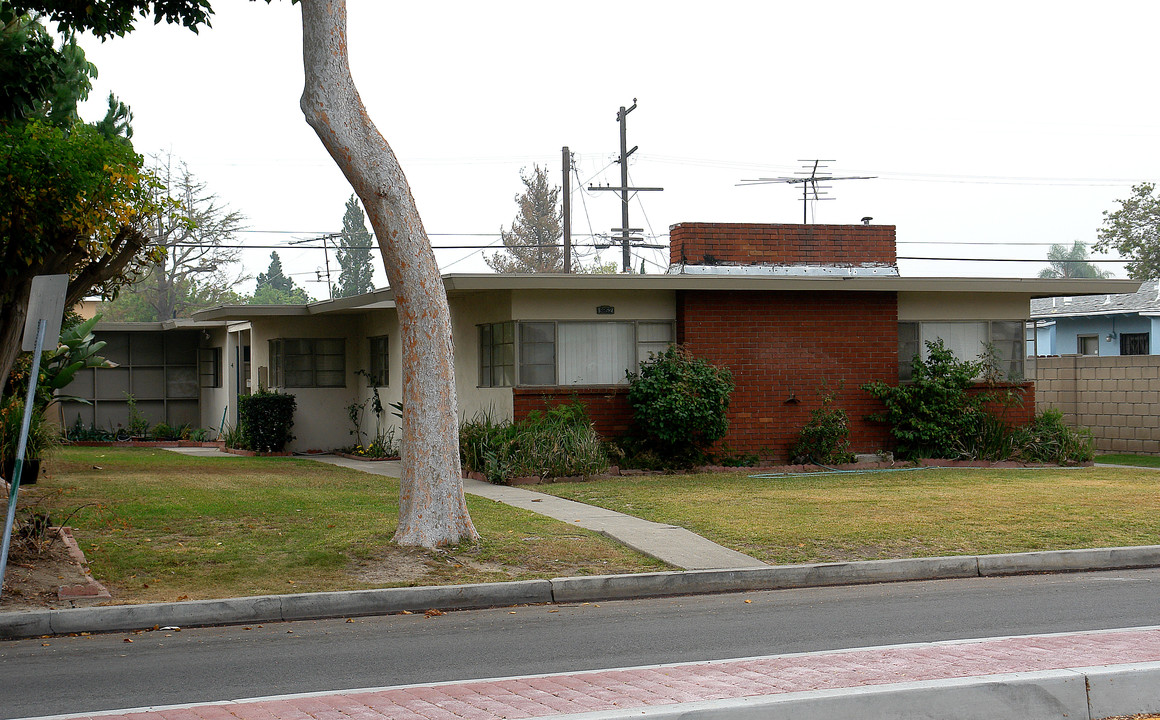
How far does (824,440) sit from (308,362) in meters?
11.9

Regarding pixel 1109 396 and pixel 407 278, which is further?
pixel 1109 396

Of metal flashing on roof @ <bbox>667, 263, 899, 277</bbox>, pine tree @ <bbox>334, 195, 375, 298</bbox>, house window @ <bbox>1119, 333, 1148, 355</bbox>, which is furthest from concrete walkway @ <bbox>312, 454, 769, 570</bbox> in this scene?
pine tree @ <bbox>334, 195, 375, 298</bbox>

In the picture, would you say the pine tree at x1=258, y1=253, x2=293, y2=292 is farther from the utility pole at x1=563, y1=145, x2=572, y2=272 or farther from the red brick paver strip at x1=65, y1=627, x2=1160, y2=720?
the red brick paver strip at x1=65, y1=627, x2=1160, y2=720

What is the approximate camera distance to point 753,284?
19.9m

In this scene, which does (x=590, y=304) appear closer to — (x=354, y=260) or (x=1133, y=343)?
(x=1133, y=343)

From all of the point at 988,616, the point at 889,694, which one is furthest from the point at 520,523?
the point at 889,694

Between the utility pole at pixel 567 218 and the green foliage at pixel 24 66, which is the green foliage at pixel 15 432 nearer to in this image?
the green foliage at pixel 24 66

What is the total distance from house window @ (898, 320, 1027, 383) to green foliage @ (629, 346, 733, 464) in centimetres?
413

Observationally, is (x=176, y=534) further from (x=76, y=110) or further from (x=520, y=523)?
(x=76, y=110)

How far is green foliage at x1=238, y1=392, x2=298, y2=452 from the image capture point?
80.1ft

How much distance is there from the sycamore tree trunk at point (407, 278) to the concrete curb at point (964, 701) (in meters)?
5.43

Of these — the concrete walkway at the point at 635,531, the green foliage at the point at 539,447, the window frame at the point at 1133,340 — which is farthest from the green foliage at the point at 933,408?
the window frame at the point at 1133,340

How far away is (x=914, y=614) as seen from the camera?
8773 millimetres

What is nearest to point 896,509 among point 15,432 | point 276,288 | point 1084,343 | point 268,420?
point 15,432
